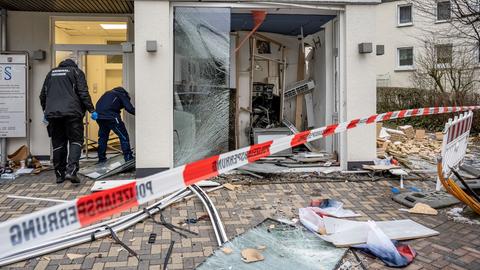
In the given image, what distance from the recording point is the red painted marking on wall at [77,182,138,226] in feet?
9.00

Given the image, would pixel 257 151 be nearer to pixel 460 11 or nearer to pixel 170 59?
pixel 170 59

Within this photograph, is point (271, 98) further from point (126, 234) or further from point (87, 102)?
point (126, 234)

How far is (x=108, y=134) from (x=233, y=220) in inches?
171

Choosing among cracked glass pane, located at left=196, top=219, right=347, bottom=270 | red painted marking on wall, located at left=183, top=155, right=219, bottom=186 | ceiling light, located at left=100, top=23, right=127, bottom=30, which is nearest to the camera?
red painted marking on wall, located at left=183, top=155, right=219, bottom=186

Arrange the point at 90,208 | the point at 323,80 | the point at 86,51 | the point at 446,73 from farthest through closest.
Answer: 1. the point at 446,73
2. the point at 323,80
3. the point at 86,51
4. the point at 90,208

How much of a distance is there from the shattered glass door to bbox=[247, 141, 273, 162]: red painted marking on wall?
9.83 ft

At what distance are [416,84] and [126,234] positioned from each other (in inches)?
650

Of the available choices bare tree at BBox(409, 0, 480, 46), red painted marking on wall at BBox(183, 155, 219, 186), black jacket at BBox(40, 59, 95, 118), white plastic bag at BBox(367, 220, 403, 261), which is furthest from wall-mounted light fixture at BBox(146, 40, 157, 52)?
bare tree at BBox(409, 0, 480, 46)

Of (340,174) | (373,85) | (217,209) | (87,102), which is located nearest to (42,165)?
(87,102)

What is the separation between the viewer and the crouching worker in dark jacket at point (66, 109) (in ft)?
23.0

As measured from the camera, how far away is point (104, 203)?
284 centimetres

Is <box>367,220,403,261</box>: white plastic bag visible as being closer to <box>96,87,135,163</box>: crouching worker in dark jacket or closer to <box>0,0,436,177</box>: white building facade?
<box>0,0,436,177</box>: white building facade

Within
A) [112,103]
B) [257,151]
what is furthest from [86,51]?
[257,151]

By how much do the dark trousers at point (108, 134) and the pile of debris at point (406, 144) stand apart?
472cm
